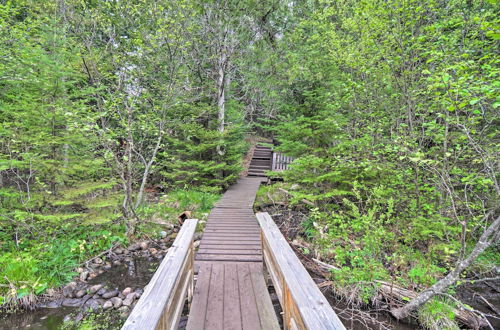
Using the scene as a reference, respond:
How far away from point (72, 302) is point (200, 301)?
9.95ft

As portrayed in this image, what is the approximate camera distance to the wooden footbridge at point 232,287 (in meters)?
1.64

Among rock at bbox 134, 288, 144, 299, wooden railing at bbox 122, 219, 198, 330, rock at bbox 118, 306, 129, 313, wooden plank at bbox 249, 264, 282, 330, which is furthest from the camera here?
rock at bbox 134, 288, 144, 299

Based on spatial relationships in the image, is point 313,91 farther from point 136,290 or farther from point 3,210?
point 3,210

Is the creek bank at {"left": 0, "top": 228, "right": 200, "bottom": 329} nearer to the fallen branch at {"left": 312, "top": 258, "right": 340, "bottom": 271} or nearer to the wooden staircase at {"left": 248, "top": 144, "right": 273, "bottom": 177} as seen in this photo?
the fallen branch at {"left": 312, "top": 258, "right": 340, "bottom": 271}

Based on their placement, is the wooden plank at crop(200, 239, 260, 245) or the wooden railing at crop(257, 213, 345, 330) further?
the wooden plank at crop(200, 239, 260, 245)

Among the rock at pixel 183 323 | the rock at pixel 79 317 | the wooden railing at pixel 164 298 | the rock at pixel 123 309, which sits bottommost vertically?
the rock at pixel 79 317

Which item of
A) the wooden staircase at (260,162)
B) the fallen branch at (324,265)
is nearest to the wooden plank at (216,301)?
the fallen branch at (324,265)

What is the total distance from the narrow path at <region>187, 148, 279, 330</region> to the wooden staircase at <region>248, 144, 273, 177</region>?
265 inches

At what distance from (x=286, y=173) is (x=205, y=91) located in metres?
5.90

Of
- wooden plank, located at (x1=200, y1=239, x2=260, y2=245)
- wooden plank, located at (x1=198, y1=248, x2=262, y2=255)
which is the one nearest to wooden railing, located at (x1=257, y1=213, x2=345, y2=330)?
wooden plank, located at (x1=198, y1=248, x2=262, y2=255)

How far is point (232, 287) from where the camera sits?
3295 mm

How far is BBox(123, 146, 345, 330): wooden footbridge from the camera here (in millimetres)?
1639

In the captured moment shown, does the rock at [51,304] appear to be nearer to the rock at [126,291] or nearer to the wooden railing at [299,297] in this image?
the rock at [126,291]

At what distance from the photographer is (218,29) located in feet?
31.3
